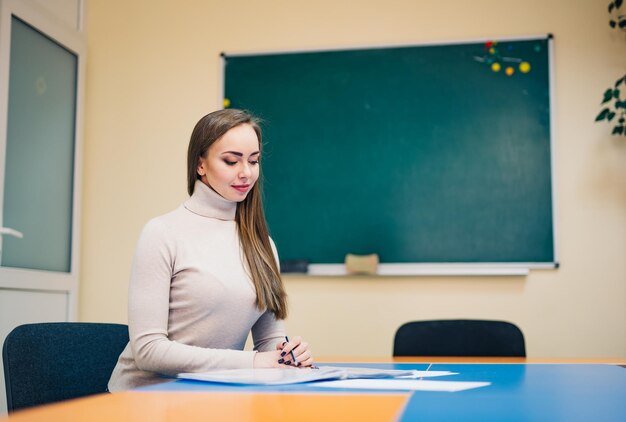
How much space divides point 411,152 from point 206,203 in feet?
6.47

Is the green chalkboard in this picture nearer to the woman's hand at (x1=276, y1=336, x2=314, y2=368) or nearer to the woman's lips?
the woman's lips

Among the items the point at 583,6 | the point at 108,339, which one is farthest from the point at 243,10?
the point at 108,339

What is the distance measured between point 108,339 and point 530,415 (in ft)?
4.00

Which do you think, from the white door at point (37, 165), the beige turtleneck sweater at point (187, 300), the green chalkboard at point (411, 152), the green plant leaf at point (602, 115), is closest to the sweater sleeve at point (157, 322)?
the beige turtleneck sweater at point (187, 300)

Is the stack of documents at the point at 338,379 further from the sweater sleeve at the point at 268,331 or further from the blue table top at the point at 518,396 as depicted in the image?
the sweater sleeve at the point at 268,331

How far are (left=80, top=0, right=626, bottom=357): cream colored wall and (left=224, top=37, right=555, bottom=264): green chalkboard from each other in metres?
0.10

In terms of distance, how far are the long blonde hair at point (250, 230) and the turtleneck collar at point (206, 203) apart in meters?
0.04

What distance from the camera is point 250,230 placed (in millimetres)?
1978

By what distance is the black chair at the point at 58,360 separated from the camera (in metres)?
1.53

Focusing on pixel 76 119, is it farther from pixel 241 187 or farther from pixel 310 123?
pixel 241 187

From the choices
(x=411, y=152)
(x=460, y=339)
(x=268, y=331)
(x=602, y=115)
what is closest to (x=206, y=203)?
(x=268, y=331)

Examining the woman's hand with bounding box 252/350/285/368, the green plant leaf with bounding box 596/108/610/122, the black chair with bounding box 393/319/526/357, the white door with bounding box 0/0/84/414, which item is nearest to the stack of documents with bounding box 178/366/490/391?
the woman's hand with bounding box 252/350/285/368

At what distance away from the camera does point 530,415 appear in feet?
3.18

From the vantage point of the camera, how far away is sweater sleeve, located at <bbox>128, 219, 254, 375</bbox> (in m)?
1.63
